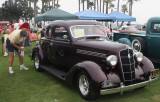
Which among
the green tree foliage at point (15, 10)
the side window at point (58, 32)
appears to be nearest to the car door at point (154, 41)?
the side window at point (58, 32)

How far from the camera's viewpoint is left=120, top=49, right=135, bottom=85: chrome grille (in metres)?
3.92

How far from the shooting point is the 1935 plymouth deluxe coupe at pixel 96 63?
3.74 meters

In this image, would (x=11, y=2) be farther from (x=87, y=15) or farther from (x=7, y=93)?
(x=7, y=93)

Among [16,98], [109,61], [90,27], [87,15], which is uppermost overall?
[87,15]

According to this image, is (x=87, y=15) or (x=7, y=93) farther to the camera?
Answer: (x=87, y=15)

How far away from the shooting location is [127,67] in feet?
13.0

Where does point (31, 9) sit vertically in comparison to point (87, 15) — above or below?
above

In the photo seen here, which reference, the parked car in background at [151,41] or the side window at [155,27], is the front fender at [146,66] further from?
the side window at [155,27]

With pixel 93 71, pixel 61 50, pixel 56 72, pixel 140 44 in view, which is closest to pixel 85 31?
pixel 61 50

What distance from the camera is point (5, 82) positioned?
5398 millimetres

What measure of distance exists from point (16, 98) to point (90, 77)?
6.03 ft

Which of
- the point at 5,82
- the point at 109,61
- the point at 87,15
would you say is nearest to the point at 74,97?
the point at 109,61

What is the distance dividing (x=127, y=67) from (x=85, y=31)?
1.64m

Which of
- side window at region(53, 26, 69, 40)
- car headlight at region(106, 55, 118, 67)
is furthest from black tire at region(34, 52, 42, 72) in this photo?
car headlight at region(106, 55, 118, 67)
